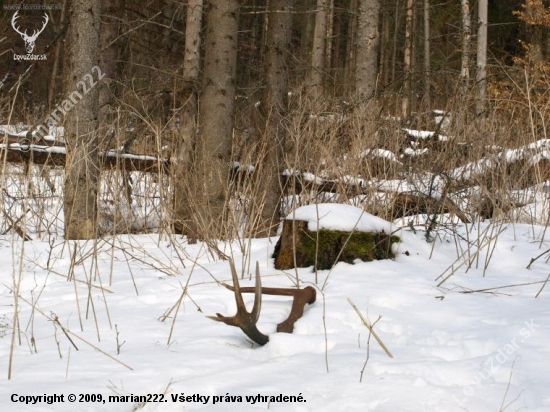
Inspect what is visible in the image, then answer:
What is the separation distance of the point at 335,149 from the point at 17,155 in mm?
2648

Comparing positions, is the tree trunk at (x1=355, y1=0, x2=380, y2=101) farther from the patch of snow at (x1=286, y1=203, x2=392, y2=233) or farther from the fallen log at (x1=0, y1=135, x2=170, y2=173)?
the patch of snow at (x1=286, y1=203, x2=392, y2=233)

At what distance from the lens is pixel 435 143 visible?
6.06m

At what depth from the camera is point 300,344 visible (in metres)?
2.35

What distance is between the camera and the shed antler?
224 cm

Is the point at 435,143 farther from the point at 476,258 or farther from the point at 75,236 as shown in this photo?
the point at 75,236

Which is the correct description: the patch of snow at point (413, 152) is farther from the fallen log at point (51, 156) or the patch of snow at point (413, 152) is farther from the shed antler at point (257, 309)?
the shed antler at point (257, 309)

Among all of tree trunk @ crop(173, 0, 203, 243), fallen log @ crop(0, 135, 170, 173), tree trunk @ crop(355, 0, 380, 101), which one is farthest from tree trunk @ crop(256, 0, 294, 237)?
tree trunk @ crop(355, 0, 380, 101)

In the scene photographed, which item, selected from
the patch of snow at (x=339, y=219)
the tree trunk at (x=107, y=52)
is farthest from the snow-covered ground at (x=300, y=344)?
the tree trunk at (x=107, y=52)

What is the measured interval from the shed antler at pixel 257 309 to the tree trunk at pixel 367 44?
5787mm

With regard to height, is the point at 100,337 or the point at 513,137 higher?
the point at 513,137

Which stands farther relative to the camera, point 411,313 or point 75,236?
point 75,236

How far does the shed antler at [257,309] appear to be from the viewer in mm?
2240

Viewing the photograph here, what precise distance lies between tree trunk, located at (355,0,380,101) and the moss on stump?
5.03 metres

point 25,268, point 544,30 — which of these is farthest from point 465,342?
point 544,30
